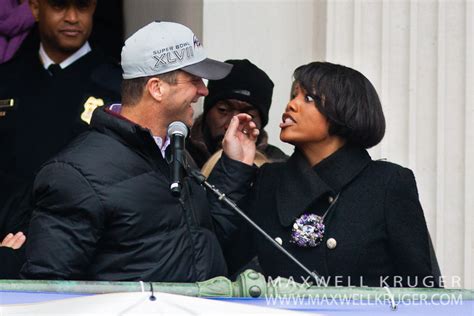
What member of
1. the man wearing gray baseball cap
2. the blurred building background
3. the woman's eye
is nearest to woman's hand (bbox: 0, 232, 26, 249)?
the man wearing gray baseball cap

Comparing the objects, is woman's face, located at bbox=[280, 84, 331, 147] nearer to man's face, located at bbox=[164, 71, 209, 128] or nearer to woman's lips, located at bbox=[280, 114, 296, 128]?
woman's lips, located at bbox=[280, 114, 296, 128]

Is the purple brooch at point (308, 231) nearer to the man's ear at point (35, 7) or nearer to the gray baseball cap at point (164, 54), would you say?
the gray baseball cap at point (164, 54)

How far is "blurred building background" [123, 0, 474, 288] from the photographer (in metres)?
9.29

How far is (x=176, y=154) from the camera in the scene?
21.3ft

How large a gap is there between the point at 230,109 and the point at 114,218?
6.62ft

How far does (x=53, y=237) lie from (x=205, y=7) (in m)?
3.39

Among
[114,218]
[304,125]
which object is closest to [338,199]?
[304,125]

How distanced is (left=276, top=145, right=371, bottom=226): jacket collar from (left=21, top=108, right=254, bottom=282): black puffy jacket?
1.66 feet

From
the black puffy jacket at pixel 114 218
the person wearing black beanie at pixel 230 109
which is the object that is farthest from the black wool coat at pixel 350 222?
the person wearing black beanie at pixel 230 109

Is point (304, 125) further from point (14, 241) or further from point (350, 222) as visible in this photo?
point (14, 241)

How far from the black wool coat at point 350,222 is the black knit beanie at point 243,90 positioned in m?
1.10

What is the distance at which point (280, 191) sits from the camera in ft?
24.7

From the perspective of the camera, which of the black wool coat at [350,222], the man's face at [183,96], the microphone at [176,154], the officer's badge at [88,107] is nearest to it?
the microphone at [176,154]

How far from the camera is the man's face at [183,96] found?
23.4 feet
